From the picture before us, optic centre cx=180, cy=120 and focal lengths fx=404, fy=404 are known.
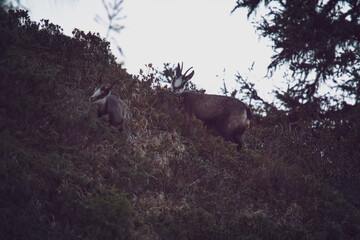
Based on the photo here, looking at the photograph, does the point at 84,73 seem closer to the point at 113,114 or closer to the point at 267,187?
the point at 113,114

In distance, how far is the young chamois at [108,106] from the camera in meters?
8.45

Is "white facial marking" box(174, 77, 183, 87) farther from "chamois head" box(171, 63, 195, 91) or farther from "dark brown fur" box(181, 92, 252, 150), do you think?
"dark brown fur" box(181, 92, 252, 150)

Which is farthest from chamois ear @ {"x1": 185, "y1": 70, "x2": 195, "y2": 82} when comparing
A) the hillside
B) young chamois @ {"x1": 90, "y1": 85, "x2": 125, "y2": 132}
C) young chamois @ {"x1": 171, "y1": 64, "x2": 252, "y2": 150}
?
young chamois @ {"x1": 90, "y1": 85, "x2": 125, "y2": 132}

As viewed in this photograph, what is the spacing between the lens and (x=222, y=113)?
11258mm

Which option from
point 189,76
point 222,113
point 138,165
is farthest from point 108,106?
point 189,76

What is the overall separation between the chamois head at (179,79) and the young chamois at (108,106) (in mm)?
3974

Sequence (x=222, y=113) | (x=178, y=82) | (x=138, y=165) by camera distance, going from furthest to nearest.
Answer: (x=178, y=82), (x=222, y=113), (x=138, y=165)

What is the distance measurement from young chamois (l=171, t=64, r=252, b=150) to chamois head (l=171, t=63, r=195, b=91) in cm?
80

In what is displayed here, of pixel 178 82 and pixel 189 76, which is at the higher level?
pixel 189 76

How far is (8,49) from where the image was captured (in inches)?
234

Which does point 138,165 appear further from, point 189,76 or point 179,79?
point 189,76

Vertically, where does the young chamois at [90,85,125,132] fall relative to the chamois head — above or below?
below

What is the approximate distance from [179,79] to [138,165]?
6184 millimetres

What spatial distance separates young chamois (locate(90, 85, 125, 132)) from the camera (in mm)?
8453
